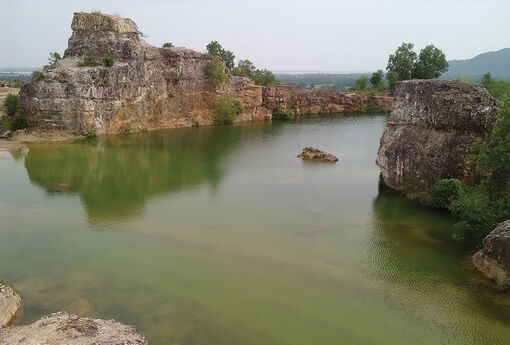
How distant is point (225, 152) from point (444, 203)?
18.4 meters

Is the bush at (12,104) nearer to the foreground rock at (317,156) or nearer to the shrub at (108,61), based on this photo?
the shrub at (108,61)

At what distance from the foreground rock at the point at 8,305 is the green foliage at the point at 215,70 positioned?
38200 millimetres

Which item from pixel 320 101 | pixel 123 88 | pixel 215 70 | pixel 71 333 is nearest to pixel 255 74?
pixel 320 101

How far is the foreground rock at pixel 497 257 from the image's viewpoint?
12742mm

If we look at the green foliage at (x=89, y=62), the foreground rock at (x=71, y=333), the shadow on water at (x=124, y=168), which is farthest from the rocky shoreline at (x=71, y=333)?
the green foliage at (x=89, y=62)

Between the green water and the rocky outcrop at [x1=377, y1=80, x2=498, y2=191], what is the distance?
71.0 inches

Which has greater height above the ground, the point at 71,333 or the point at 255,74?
the point at 255,74

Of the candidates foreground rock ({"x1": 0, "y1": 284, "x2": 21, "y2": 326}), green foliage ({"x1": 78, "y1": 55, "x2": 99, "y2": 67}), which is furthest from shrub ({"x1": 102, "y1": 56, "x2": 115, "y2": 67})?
foreground rock ({"x1": 0, "y1": 284, "x2": 21, "y2": 326})

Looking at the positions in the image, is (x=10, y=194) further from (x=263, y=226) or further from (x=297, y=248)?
(x=297, y=248)

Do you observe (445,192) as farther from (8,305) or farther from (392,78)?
(392,78)

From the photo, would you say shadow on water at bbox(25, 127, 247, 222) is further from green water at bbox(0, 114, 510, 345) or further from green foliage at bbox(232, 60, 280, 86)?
green foliage at bbox(232, 60, 280, 86)

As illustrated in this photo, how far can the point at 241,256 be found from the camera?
14930mm

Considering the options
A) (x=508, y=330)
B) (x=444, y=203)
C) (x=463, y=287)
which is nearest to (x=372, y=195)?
(x=444, y=203)

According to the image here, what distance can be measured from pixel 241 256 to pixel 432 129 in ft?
38.5
